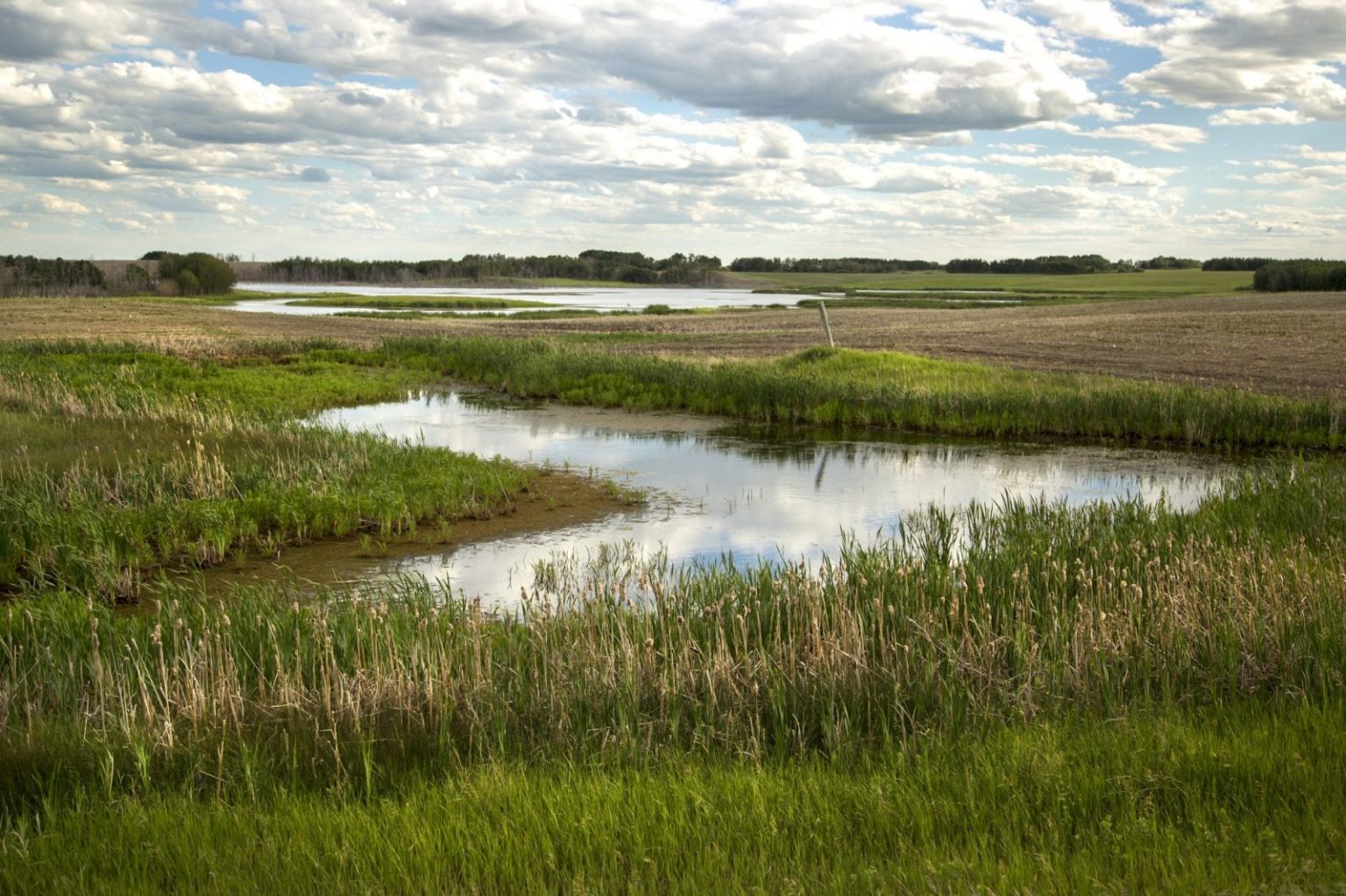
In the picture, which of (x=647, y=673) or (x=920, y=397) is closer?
(x=647, y=673)

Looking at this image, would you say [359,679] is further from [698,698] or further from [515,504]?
[515,504]

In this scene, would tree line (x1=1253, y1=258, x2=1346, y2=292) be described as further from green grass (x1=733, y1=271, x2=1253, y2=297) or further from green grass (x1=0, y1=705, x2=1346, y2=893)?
green grass (x1=0, y1=705, x2=1346, y2=893)

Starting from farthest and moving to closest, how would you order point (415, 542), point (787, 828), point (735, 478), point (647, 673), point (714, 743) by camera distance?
point (735, 478), point (415, 542), point (647, 673), point (714, 743), point (787, 828)

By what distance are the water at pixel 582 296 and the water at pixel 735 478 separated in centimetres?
6210

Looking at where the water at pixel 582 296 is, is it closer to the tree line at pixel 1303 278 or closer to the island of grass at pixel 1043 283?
the island of grass at pixel 1043 283

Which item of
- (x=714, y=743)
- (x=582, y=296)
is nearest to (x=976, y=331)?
(x=714, y=743)

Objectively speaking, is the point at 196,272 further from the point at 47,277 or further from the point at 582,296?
the point at 582,296

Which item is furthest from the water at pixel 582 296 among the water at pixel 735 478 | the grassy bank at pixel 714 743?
the grassy bank at pixel 714 743

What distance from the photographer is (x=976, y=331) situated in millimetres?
53125

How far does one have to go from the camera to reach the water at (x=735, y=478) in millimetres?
13398

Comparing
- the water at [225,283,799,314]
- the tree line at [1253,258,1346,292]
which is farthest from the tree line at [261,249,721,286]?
the tree line at [1253,258,1346,292]

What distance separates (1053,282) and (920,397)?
12493 cm

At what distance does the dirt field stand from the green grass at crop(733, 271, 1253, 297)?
32.4m

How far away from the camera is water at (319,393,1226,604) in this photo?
44.0 ft
